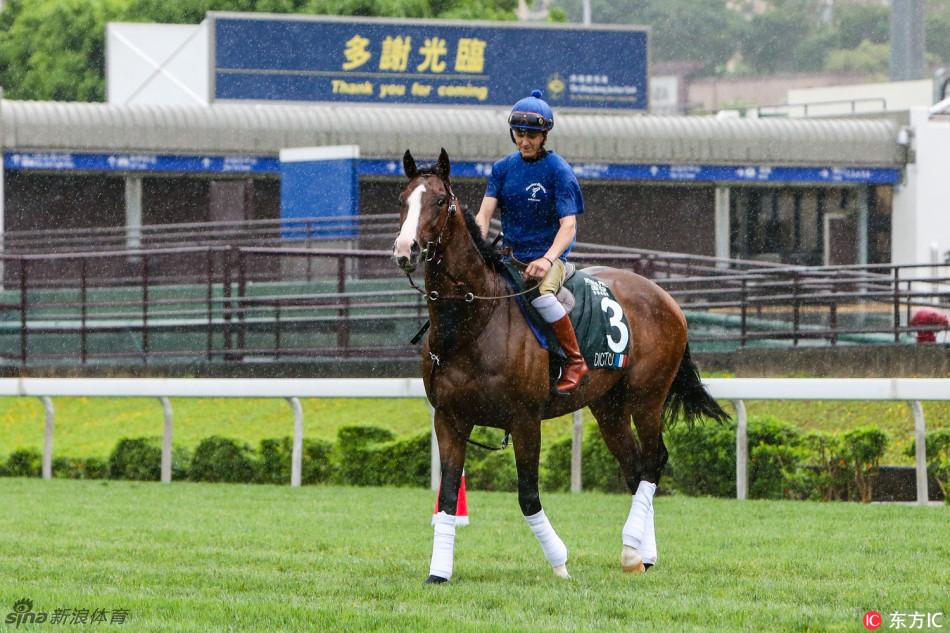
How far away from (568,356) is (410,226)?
51.9 inches

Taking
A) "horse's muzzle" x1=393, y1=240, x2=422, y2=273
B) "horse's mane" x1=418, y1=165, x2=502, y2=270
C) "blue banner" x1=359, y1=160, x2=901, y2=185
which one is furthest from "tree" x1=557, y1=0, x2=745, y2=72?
"horse's muzzle" x1=393, y1=240, x2=422, y2=273

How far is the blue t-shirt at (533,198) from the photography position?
8.96 metres

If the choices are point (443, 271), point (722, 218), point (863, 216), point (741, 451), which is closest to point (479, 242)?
point (443, 271)

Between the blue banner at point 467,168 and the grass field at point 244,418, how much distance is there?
403 inches

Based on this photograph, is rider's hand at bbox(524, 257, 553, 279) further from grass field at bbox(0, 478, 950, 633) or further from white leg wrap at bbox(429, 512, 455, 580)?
grass field at bbox(0, 478, 950, 633)

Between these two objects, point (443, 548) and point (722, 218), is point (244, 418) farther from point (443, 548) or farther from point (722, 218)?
point (722, 218)

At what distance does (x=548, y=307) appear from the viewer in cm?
888

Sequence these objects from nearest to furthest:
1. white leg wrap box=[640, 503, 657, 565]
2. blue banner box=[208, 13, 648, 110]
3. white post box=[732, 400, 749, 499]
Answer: white leg wrap box=[640, 503, 657, 565] < white post box=[732, 400, 749, 499] < blue banner box=[208, 13, 648, 110]

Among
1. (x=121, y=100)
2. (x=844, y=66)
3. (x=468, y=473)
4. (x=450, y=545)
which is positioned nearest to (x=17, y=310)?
(x=468, y=473)

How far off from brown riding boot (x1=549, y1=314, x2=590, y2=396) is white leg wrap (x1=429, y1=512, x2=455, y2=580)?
36.1 inches

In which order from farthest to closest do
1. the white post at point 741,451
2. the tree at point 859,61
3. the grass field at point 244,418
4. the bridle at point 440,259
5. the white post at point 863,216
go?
the tree at point 859,61 → the white post at point 863,216 → the grass field at point 244,418 → the white post at point 741,451 → the bridle at point 440,259

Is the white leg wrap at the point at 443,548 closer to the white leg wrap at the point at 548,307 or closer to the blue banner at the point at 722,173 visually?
the white leg wrap at the point at 548,307

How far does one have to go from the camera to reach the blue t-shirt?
353 inches

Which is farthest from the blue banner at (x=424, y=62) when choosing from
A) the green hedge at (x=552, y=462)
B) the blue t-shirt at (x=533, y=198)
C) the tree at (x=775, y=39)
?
the tree at (x=775, y=39)
